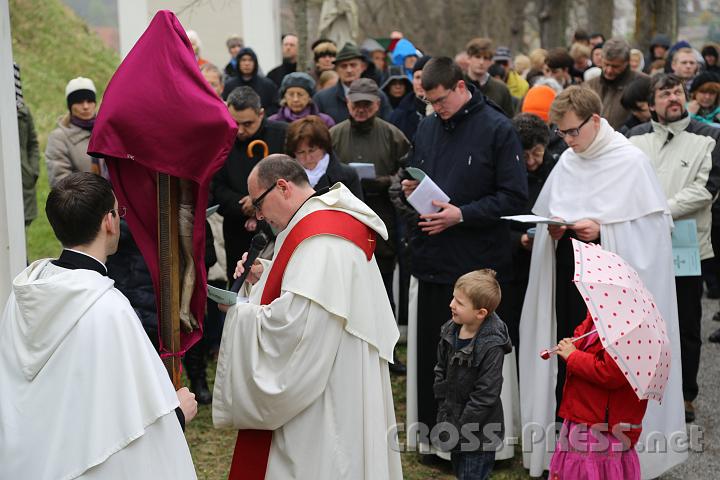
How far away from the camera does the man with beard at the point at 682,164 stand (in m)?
6.68

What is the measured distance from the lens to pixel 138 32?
12.0 meters

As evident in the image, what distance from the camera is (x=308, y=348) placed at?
436 cm

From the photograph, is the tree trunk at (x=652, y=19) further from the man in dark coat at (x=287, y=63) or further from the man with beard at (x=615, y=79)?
the man with beard at (x=615, y=79)

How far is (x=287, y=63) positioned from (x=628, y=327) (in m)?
9.55

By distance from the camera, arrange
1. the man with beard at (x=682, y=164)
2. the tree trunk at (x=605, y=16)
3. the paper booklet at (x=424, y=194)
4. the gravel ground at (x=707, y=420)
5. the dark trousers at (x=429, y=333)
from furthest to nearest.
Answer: the tree trunk at (x=605, y=16) → the man with beard at (x=682, y=164) → the dark trousers at (x=429, y=333) → the gravel ground at (x=707, y=420) → the paper booklet at (x=424, y=194)

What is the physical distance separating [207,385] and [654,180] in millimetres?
3711

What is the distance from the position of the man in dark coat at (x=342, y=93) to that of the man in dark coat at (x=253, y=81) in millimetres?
1090

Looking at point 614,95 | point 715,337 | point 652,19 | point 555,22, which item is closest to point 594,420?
point 715,337

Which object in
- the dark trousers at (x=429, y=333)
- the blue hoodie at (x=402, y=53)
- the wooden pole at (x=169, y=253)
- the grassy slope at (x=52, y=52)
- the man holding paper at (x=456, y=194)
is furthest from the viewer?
the grassy slope at (x=52, y=52)

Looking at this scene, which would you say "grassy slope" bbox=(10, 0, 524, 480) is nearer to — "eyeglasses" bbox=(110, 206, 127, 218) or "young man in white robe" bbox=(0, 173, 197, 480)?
"eyeglasses" bbox=(110, 206, 127, 218)

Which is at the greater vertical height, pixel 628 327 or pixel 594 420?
pixel 628 327

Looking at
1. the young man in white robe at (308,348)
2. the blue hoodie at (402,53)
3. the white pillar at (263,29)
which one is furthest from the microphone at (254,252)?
the white pillar at (263,29)

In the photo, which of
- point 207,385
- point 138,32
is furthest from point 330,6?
point 207,385

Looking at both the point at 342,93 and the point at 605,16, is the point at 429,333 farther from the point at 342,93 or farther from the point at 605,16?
the point at 605,16
